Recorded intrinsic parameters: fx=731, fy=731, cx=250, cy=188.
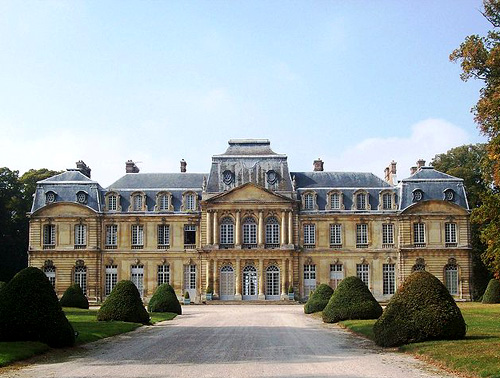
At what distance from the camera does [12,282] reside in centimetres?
1622

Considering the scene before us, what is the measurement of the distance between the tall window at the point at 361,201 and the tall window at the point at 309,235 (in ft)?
10.1

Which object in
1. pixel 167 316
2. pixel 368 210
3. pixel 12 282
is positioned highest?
pixel 368 210

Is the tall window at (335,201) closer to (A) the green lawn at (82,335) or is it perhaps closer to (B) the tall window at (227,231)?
(B) the tall window at (227,231)

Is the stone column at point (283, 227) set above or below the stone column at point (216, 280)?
above

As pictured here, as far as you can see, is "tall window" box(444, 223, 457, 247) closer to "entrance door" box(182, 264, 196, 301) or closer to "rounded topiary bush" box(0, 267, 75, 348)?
"entrance door" box(182, 264, 196, 301)

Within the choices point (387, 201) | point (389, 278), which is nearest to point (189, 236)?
point (387, 201)

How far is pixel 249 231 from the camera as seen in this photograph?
150ft

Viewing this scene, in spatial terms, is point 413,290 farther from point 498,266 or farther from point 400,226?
point 400,226

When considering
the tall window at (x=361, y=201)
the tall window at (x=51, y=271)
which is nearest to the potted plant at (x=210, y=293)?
the tall window at (x=51, y=271)

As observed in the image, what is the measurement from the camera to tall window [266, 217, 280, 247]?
4578 cm

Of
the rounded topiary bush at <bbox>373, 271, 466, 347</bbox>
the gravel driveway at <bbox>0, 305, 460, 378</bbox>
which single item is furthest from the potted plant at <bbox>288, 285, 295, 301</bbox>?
the rounded topiary bush at <bbox>373, 271, 466, 347</bbox>

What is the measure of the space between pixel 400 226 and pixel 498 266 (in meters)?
25.2

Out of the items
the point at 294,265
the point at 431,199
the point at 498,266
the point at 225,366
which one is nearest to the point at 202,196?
the point at 294,265

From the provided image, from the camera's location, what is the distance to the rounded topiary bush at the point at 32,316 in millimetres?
15484
